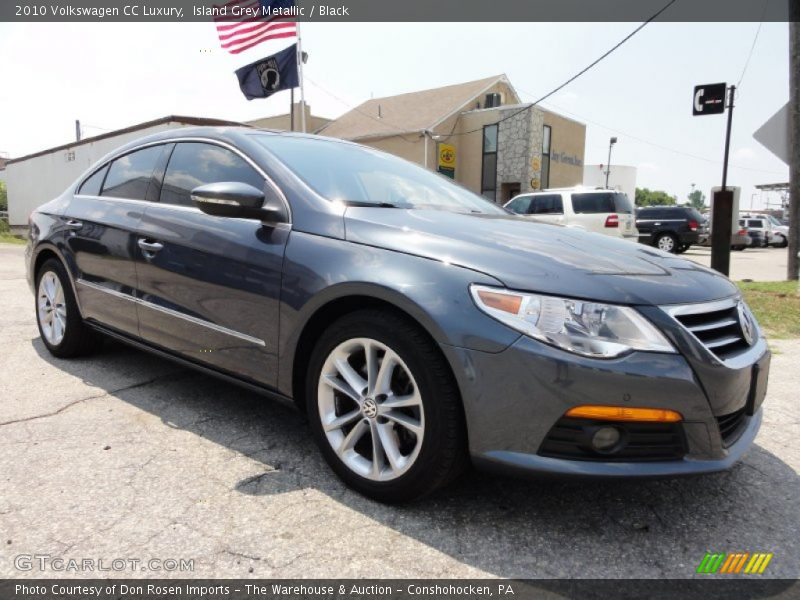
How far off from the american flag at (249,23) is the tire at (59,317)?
9979 mm

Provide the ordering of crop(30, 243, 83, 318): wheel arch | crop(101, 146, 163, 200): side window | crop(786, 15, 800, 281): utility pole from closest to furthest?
crop(101, 146, 163, 200): side window, crop(30, 243, 83, 318): wheel arch, crop(786, 15, 800, 281): utility pole

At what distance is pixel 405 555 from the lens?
197cm

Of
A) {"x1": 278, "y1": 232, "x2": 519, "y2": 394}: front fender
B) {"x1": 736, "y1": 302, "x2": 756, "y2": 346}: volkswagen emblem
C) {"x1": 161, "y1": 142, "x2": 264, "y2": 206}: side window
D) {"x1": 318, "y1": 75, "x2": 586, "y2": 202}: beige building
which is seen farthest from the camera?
{"x1": 318, "y1": 75, "x2": 586, "y2": 202}: beige building

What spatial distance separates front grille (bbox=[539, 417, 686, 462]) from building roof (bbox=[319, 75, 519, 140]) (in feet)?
76.0

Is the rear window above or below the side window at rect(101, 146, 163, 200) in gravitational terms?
below

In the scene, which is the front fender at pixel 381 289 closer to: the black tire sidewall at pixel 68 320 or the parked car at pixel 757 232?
the black tire sidewall at pixel 68 320

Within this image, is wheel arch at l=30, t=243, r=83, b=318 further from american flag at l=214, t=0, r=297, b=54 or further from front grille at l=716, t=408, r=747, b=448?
american flag at l=214, t=0, r=297, b=54

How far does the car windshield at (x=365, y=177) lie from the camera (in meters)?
2.76

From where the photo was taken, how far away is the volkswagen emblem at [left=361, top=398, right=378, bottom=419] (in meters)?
2.26

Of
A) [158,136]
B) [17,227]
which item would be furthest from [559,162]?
[158,136]

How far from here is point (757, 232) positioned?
28766 mm

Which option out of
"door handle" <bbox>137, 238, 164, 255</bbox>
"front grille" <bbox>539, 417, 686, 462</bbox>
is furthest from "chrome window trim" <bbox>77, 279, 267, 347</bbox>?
→ "front grille" <bbox>539, 417, 686, 462</bbox>

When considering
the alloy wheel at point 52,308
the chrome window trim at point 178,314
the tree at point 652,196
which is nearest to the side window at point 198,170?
the chrome window trim at point 178,314

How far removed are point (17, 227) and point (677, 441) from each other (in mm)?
28602
